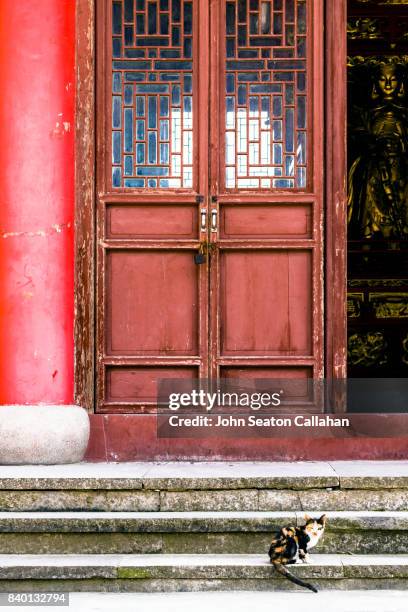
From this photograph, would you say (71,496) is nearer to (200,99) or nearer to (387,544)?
(387,544)

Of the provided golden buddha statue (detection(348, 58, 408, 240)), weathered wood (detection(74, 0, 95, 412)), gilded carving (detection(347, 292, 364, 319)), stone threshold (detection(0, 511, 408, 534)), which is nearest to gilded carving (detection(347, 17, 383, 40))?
golden buddha statue (detection(348, 58, 408, 240))

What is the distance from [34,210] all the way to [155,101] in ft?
3.64

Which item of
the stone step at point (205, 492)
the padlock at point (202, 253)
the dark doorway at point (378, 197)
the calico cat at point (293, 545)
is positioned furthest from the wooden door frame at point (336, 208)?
the dark doorway at point (378, 197)

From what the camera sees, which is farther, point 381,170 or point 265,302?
point 381,170

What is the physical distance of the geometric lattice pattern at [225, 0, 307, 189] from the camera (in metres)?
6.75

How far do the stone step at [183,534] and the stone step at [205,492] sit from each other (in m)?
0.18

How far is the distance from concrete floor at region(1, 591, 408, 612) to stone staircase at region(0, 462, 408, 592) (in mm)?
76

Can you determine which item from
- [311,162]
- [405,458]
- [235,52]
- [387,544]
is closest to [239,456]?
[405,458]

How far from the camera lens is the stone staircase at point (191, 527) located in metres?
4.98

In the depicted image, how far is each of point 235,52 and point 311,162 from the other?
0.89 m

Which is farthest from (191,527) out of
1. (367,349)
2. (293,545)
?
(367,349)

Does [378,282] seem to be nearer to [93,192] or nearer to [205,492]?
[93,192]

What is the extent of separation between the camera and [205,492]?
552 cm

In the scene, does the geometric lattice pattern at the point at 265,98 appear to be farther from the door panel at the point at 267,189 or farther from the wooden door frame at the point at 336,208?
the wooden door frame at the point at 336,208
